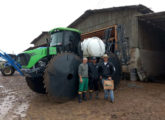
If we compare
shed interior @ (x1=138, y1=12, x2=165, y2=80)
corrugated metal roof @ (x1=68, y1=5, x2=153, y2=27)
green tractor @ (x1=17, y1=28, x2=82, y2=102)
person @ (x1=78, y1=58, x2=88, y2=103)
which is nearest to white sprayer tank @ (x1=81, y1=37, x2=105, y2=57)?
green tractor @ (x1=17, y1=28, x2=82, y2=102)

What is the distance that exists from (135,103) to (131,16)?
7784 millimetres

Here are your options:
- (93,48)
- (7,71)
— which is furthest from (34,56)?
(7,71)

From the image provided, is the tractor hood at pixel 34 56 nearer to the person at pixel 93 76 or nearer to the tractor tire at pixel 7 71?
the person at pixel 93 76

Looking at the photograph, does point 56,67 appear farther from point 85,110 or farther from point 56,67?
point 85,110

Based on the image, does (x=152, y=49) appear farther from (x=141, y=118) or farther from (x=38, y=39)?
(x=38, y=39)

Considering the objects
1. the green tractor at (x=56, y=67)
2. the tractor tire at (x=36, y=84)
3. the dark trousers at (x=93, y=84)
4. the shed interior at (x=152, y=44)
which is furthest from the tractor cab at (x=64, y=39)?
the shed interior at (x=152, y=44)

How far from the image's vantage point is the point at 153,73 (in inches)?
468

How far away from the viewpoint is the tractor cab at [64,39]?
19.4 ft

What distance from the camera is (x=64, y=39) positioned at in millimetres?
5918

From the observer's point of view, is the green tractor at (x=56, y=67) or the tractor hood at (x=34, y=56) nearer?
the green tractor at (x=56, y=67)

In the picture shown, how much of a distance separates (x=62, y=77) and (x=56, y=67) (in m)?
0.42

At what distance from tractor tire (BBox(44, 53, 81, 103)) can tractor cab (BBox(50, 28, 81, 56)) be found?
31.0 inches

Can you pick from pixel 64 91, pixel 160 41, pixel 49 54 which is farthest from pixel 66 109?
pixel 160 41

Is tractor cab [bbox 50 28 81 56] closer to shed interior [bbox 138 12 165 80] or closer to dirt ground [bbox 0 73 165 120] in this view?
dirt ground [bbox 0 73 165 120]
